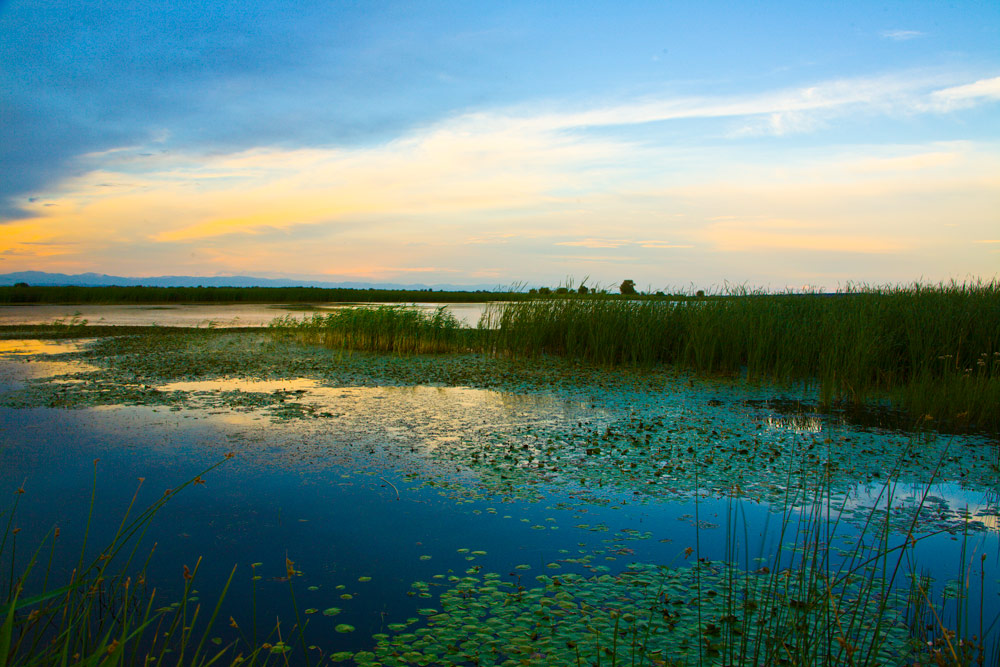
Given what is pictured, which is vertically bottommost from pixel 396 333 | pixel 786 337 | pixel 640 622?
pixel 640 622

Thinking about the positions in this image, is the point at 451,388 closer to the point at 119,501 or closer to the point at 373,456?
the point at 373,456

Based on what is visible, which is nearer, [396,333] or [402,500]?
[402,500]

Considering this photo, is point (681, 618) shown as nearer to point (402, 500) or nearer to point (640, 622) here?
point (640, 622)

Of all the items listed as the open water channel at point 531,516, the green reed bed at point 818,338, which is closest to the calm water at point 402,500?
the open water channel at point 531,516

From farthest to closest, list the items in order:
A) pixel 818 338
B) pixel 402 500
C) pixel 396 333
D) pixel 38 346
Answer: pixel 396 333 < pixel 38 346 < pixel 818 338 < pixel 402 500

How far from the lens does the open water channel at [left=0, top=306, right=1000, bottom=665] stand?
7.95ft

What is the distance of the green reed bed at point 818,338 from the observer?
710 centimetres

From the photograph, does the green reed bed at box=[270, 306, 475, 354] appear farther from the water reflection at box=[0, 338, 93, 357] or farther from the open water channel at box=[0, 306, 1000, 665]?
the water reflection at box=[0, 338, 93, 357]

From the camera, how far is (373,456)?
16.0 ft

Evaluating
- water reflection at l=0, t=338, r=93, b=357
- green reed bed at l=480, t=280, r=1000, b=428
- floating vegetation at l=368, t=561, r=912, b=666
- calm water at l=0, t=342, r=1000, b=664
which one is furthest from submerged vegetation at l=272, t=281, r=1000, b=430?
water reflection at l=0, t=338, r=93, b=357

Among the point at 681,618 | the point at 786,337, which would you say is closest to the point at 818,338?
the point at 786,337

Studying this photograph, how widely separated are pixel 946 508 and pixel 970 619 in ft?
4.96

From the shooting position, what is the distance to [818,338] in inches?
339

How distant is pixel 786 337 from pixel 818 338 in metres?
0.42
